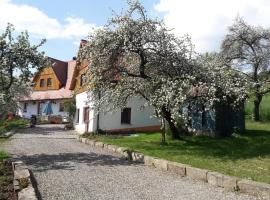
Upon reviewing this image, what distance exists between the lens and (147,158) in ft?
49.0

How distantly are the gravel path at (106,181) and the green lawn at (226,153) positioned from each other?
4.18 feet

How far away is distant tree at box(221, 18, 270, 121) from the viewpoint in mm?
34219

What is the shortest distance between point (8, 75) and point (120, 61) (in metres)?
5.41

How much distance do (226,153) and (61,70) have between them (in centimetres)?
4222

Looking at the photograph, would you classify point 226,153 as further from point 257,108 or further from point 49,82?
point 49,82

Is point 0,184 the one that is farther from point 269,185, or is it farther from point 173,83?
point 173,83

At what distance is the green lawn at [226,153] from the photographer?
40.2ft

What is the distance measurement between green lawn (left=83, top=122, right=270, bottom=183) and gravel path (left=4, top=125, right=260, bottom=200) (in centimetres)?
127

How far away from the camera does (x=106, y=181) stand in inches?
447

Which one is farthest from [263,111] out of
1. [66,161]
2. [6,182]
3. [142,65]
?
[6,182]

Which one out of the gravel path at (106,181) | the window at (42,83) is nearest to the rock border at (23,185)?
the gravel path at (106,181)

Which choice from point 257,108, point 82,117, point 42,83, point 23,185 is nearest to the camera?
point 23,185

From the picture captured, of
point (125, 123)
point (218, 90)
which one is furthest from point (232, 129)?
point (125, 123)

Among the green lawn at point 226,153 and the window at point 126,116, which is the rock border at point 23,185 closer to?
the green lawn at point 226,153
